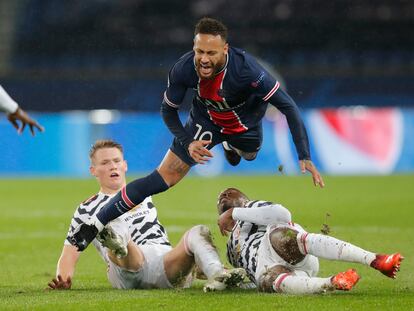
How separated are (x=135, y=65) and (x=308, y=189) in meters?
11.6

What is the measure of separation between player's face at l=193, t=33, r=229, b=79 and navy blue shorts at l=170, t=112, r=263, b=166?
69 centimetres

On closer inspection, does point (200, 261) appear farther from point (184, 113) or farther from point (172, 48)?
point (172, 48)

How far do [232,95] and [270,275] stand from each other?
1710 mm

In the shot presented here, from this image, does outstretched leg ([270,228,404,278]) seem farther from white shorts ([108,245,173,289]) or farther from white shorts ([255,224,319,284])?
white shorts ([108,245,173,289])

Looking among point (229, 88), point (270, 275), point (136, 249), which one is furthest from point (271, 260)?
point (229, 88)

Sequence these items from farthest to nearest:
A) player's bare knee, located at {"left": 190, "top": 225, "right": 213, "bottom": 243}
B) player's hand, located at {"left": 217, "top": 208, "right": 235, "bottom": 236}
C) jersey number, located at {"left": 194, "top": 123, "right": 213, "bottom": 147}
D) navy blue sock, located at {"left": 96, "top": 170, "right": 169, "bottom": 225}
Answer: jersey number, located at {"left": 194, "top": 123, "right": 213, "bottom": 147}
navy blue sock, located at {"left": 96, "top": 170, "right": 169, "bottom": 225}
player's hand, located at {"left": 217, "top": 208, "right": 235, "bottom": 236}
player's bare knee, located at {"left": 190, "top": 225, "right": 213, "bottom": 243}

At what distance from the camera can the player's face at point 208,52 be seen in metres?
7.17

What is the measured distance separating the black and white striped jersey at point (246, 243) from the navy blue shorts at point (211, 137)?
110cm

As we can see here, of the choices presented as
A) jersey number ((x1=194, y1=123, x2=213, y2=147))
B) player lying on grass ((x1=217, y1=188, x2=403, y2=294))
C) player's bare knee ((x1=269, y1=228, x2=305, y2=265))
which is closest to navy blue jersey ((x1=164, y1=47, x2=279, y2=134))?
jersey number ((x1=194, y1=123, x2=213, y2=147))

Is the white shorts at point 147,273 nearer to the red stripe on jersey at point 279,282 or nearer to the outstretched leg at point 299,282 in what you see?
the outstretched leg at point 299,282

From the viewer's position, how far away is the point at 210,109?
774 centimetres

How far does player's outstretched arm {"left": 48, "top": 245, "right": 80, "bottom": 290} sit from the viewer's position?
6.90 metres

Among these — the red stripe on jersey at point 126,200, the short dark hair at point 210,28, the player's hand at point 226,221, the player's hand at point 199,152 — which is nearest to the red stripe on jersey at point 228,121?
the player's hand at point 199,152

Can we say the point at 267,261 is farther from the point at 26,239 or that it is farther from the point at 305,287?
the point at 26,239
